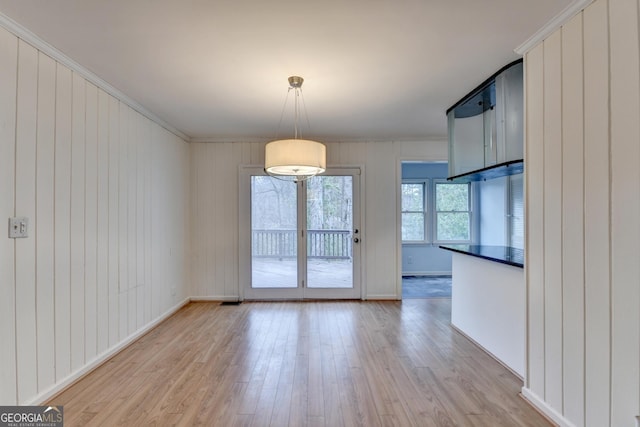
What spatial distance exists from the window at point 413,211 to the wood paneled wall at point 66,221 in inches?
Result: 196

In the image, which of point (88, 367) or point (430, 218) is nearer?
point (88, 367)

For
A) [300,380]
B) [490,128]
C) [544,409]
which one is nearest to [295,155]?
[300,380]

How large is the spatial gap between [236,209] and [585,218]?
4.07m

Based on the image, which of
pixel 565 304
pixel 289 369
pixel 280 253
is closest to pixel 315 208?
pixel 280 253

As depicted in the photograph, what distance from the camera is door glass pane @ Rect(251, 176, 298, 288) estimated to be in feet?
15.4

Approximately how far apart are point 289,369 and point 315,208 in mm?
2577

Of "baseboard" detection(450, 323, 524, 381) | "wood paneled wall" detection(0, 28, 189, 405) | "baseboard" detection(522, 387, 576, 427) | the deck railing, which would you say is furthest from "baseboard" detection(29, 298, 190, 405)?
"baseboard" detection(450, 323, 524, 381)

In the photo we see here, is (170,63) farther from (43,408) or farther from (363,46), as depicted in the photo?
(43,408)

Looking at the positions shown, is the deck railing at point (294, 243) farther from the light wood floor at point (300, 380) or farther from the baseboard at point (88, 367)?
the baseboard at point (88, 367)

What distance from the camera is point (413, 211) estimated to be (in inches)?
264

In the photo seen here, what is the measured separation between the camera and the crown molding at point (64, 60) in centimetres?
185

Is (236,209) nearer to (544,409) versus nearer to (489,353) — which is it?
A: (489,353)

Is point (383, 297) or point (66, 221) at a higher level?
point (66, 221)

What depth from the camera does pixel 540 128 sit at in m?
2.02
